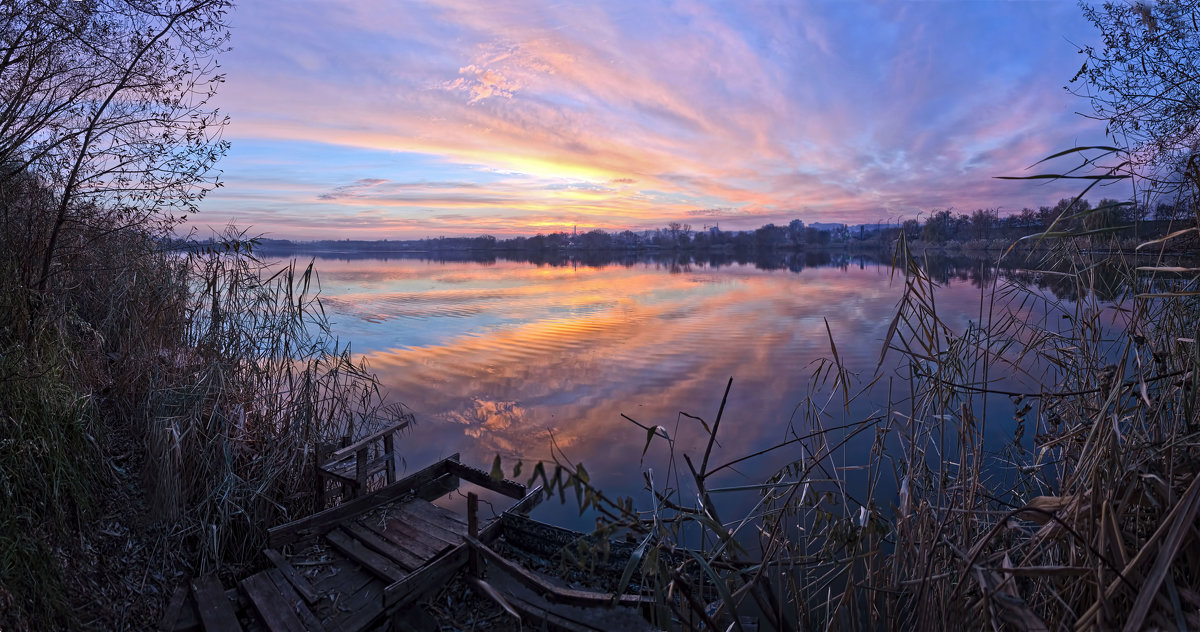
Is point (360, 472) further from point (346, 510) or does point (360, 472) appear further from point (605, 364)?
point (605, 364)

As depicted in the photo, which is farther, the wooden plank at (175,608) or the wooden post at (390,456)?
the wooden post at (390,456)

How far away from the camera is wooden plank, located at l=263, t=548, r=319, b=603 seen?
18.3 ft

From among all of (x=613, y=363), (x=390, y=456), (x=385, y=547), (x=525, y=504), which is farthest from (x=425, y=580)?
(x=613, y=363)

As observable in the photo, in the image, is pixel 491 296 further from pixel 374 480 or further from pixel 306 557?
pixel 306 557

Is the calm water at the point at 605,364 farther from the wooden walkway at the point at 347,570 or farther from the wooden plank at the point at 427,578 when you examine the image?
the wooden walkway at the point at 347,570

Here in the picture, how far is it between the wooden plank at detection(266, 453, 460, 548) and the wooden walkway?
0.04 ft

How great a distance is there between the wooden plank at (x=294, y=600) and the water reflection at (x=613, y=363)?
2720mm

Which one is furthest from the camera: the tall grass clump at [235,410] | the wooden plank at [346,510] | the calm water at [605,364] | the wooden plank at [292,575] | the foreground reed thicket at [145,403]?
the calm water at [605,364]

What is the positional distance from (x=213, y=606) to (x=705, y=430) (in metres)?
5.31

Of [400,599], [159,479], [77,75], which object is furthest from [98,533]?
[77,75]

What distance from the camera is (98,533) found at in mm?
5422

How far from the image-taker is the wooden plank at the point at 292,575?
5.57 metres

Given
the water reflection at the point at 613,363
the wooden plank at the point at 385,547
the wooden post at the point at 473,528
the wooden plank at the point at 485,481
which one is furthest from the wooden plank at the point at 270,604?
the water reflection at the point at 613,363

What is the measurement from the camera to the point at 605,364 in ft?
54.6
